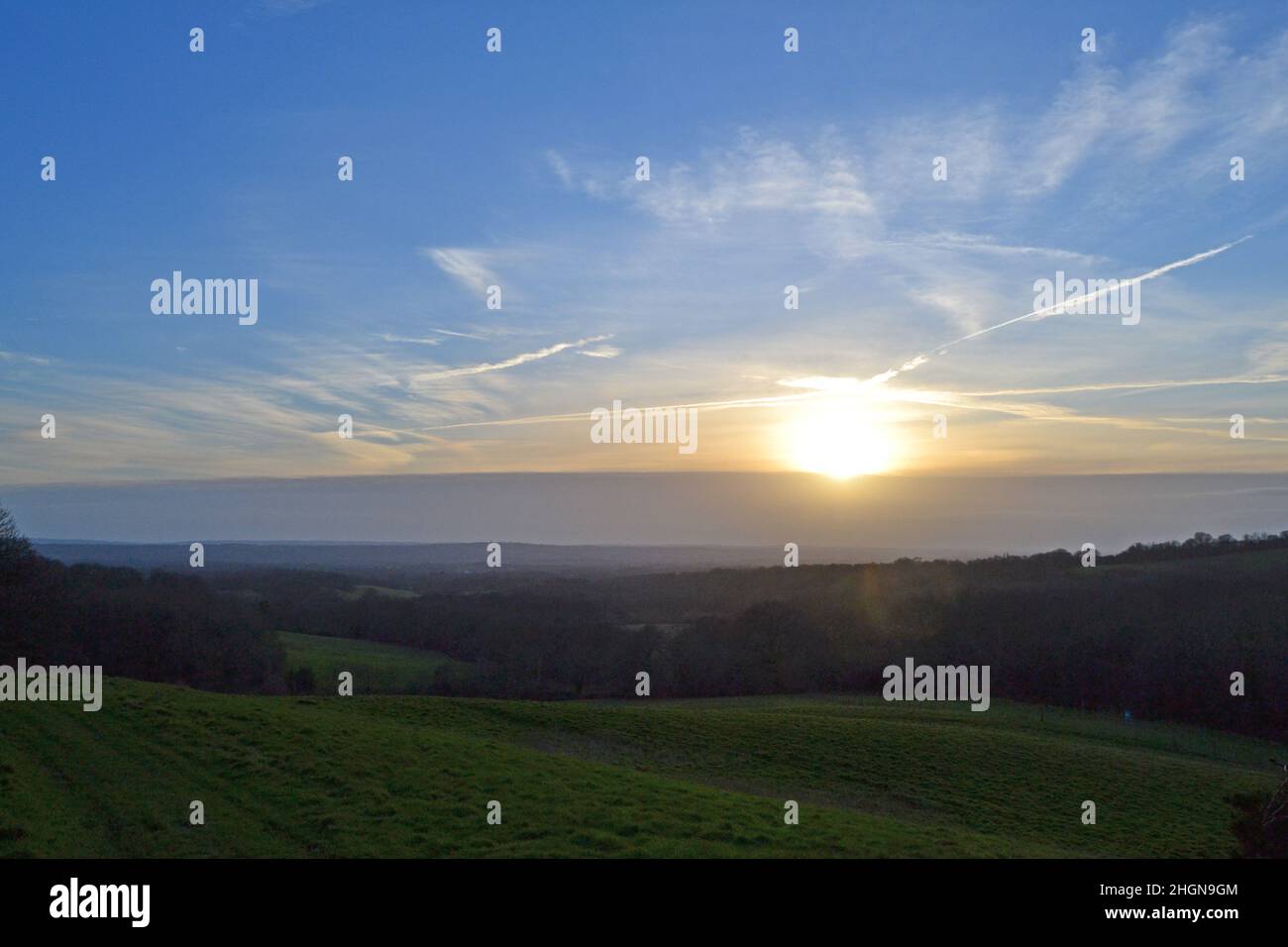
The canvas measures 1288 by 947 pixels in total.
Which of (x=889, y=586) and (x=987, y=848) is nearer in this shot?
(x=987, y=848)

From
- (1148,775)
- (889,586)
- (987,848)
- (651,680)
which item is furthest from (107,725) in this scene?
(889,586)

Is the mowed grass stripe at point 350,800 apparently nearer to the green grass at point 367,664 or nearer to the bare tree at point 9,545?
the bare tree at point 9,545
